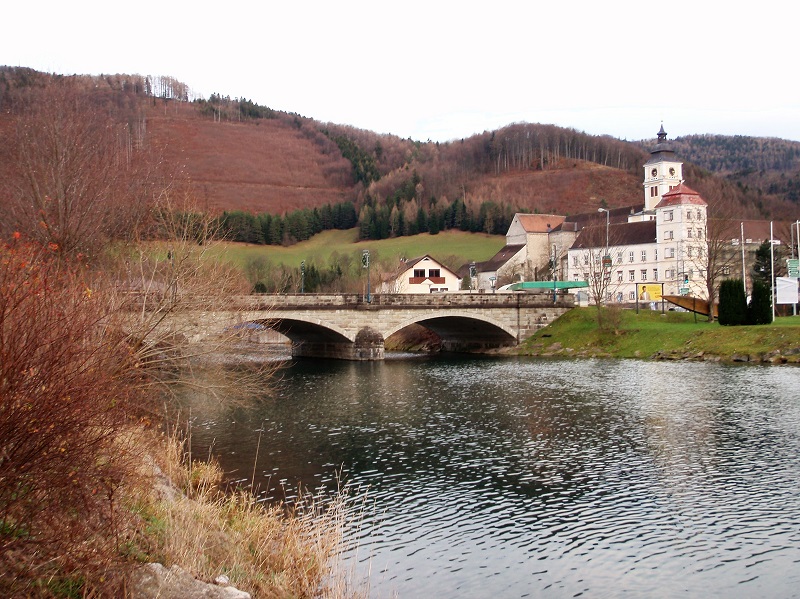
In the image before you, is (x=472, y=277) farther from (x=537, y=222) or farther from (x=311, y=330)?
(x=311, y=330)

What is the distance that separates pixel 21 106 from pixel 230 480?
73.7 ft

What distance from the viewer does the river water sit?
549 inches

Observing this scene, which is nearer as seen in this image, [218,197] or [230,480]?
[230,480]

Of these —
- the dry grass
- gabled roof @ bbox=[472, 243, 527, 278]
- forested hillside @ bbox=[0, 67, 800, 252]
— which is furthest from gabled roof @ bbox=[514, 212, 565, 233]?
the dry grass

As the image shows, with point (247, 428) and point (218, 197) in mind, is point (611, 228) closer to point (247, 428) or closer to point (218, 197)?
point (247, 428)

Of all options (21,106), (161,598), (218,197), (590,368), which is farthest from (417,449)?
(218,197)

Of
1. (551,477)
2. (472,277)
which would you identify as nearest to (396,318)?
(472,277)

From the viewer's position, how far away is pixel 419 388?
4138 centimetres

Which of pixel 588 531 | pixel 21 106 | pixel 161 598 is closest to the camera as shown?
pixel 161 598

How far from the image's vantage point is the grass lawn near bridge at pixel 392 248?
415 feet

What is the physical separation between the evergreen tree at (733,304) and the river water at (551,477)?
44.4ft

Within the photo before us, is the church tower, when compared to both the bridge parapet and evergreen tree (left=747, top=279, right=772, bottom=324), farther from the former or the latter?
evergreen tree (left=747, top=279, right=772, bottom=324)

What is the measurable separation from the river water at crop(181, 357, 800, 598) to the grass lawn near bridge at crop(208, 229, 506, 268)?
87.6 metres

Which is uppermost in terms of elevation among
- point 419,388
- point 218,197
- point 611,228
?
point 218,197
